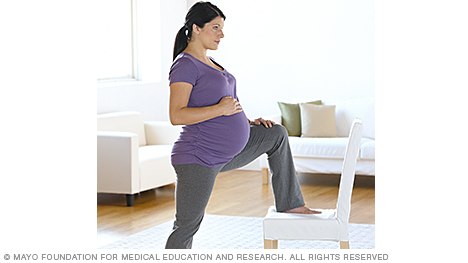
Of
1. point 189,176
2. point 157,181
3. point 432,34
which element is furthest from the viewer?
point 157,181

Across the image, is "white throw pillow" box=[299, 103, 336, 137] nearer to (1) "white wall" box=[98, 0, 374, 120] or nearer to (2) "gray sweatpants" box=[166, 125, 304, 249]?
(1) "white wall" box=[98, 0, 374, 120]

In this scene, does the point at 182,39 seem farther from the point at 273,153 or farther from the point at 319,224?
the point at 319,224

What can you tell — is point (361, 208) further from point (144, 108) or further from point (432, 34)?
point (432, 34)

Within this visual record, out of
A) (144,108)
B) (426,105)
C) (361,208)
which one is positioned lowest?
(361,208)

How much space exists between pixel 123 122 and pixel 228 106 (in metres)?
4.27

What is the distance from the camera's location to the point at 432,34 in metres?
2.64

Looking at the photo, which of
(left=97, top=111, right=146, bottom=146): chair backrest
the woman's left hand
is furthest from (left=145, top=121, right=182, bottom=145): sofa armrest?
the woman's left hand

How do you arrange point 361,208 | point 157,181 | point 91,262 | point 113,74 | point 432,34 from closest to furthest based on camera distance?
point 432,34, point 91,262, point 361,208, point 157,181, point 113,74

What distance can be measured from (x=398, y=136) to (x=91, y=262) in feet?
3.25

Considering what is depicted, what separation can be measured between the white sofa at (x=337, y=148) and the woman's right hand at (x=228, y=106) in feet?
13.5

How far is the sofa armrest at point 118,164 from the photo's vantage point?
6.98 m

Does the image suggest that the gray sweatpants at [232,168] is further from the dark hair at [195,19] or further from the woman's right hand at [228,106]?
the dark hair at [195,19]

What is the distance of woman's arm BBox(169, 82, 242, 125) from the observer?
11.6 ft

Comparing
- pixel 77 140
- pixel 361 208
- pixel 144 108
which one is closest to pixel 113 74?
pixel 144 108
